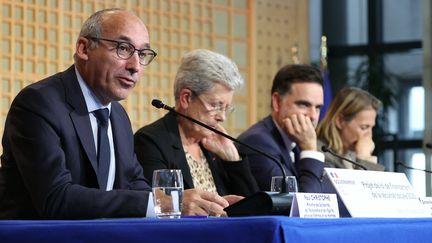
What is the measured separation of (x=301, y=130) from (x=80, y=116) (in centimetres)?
164

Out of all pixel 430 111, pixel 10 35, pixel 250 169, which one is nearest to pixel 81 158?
pixel 250 169

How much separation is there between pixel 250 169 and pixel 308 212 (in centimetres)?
189

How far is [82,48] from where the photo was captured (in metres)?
3.12

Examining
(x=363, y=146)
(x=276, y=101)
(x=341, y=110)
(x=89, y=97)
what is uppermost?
(x=89, y=97)

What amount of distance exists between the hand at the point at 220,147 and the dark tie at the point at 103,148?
99cm

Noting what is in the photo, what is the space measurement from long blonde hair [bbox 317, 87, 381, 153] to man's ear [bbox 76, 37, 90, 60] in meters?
2.17

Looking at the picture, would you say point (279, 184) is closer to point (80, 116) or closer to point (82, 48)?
point (80, 116)

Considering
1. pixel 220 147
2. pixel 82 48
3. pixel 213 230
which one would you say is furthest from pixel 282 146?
pixel 213 230

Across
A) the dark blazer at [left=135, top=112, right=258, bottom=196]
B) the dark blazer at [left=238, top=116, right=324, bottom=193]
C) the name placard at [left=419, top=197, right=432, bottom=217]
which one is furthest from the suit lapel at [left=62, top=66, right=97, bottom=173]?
the dark blazer at [left=238, top=116, right=324, bottom=193]

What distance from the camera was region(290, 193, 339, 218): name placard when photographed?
225 cm

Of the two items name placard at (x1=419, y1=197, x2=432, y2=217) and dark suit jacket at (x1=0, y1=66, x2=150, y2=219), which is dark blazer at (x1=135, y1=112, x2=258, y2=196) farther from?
name placard at (x1=419, y1=197, x2=432, y2=217)

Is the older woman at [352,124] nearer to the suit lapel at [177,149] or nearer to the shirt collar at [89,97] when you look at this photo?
the suit lapel at [177,149]

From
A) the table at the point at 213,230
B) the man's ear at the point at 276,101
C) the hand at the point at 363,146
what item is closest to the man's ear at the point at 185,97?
the man's ear at the point at 276,101

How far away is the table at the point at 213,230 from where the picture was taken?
77.2 inches
